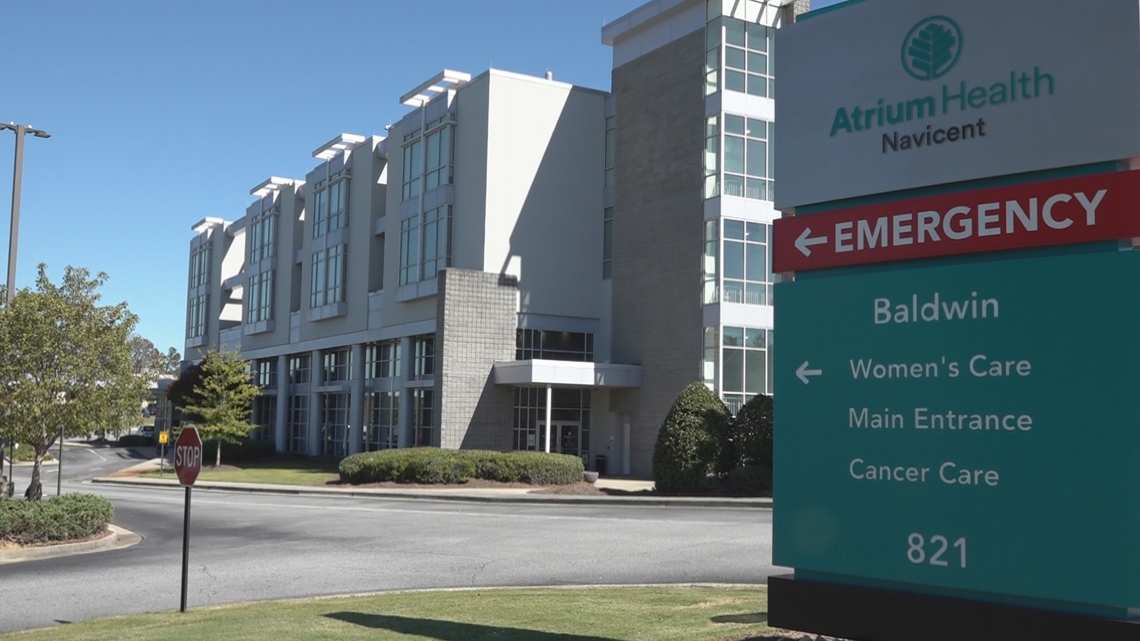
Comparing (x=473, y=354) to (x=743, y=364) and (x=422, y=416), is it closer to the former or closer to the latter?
(x=422, y=416)

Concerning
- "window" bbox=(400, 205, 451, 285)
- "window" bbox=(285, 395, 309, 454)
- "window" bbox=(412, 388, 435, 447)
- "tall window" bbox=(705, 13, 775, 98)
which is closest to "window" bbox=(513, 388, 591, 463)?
"window" bbox=(412, 388, 435, 447)

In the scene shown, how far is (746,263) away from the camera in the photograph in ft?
121

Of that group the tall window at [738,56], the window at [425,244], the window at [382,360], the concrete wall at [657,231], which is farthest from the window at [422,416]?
the tall window at [738,56]

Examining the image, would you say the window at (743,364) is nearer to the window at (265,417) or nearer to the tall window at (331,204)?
the tall window at (331,204)

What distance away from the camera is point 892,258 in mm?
6848

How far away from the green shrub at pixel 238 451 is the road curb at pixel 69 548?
35.5 meters

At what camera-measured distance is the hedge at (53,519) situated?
17703mm

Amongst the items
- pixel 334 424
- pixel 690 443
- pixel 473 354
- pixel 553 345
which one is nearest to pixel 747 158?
pixel 553 345

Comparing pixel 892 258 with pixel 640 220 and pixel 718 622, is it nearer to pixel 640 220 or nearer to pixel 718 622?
pixel 718 622

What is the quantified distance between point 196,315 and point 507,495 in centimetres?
5272

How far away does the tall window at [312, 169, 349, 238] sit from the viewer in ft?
176

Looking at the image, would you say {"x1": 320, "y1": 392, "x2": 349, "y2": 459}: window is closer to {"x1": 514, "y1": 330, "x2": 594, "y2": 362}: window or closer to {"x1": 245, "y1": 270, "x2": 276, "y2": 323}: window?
{"x1": 245, "y1": 270, "x2": 276, "y2": 323}: window

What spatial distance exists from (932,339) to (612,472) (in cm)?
3546

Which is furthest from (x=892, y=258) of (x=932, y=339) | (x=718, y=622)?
(x=718, y=622)
